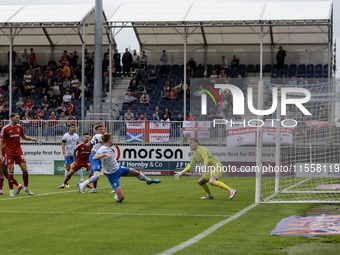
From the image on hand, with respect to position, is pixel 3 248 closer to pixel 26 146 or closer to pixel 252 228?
pixel 252 228

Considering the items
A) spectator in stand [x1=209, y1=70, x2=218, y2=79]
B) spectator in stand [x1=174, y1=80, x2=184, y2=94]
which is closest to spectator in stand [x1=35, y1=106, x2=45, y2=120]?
spectator in stand [x1=174, y1=80, x2=184, y2=94]

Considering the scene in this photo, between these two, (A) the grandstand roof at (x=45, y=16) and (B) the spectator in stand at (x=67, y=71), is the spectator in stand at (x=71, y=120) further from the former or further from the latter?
(B) the spectator in stand at (x=67, y=71)

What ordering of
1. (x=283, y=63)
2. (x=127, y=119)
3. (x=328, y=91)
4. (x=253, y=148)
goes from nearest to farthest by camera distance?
(x=328, y=91)
(x=253, y=148)
(x=127, y=119)
(x=283, y=63)

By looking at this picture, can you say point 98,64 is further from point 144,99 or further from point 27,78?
point 27,78

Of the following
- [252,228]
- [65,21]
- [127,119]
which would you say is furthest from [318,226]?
[65,21]

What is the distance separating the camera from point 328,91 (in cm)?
1956

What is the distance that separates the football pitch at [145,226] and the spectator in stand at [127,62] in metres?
26.6

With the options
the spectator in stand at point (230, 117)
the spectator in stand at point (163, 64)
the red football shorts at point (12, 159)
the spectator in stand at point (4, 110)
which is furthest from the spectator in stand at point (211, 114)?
the red football shorts at point (12, 159)

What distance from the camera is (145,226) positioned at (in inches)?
436

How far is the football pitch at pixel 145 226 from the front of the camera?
8.62 m

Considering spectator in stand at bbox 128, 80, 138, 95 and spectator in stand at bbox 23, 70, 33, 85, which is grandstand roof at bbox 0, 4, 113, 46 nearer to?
spectator in stand at bbox 23, 70, 33, 85

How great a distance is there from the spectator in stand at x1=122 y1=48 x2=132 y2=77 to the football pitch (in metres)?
26.6

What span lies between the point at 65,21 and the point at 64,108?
16.3ft

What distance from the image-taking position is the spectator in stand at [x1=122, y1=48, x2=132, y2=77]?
143ft
